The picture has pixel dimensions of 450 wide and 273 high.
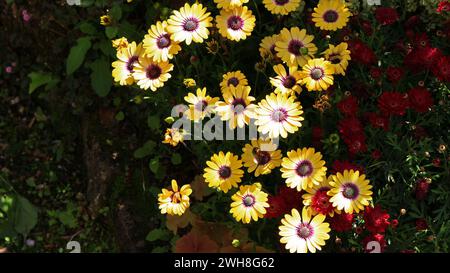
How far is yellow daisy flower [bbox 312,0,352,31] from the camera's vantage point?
2.47 meters

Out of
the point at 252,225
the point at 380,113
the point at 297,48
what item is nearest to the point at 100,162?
the point at 252,225

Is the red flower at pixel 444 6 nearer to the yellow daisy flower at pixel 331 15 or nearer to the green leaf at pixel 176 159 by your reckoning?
the yellow daisy flower at pixel 331 15

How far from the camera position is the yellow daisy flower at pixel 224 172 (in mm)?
2316

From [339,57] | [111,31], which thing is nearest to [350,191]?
[339,57]

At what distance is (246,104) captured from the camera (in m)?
2.36

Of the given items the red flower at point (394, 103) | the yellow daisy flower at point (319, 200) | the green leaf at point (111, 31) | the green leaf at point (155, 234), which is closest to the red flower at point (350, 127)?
the red flower at point (394, 103)

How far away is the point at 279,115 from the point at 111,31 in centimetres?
116

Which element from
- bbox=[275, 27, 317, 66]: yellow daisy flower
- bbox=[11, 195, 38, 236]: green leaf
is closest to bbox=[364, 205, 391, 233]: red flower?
bbox=[275, 27, 317, 66]: yellow daisy flower

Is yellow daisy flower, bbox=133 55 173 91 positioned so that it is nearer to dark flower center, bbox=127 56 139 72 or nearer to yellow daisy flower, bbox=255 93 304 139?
dark flower center, bbox=127 56 139 72

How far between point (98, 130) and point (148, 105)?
14.5 inches

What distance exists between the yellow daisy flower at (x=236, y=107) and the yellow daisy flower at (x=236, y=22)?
26 cm

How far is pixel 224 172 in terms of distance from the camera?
235 centimetres

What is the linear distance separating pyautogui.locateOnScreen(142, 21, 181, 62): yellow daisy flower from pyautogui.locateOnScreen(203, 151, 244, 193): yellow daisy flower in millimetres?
517
